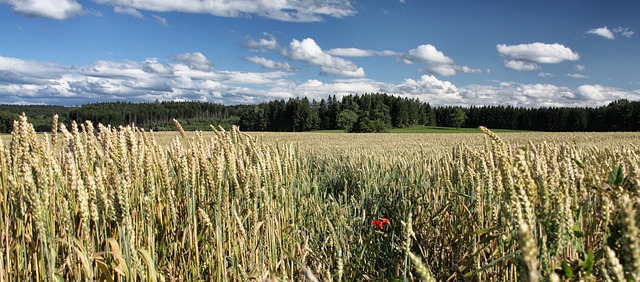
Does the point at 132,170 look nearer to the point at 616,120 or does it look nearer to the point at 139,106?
the point at 616,120

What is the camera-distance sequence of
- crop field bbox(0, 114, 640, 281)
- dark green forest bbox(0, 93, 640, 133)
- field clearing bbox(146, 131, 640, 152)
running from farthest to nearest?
dark green forest bbox(0, 93, 640, 133)
field clearing bbox(146, 131, 640, 152)
crop field bbox(0, 114, 640, 281)

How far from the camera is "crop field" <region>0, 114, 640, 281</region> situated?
159 centimetres

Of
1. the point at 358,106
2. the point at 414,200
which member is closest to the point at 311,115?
the point at 358,106

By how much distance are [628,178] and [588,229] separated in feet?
1.15

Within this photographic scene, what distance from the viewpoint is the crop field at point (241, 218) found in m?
1.59

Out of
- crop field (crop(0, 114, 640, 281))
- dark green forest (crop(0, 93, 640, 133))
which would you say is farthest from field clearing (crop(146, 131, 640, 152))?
dark green forest (crop(0, 93, 640, 133))

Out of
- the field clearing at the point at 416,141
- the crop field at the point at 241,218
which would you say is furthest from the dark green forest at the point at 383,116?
the crop field at the point at 241,218

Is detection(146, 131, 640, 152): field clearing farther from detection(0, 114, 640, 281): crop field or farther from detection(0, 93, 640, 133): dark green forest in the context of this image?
detection(0, 93, 640, 133): dark green forest

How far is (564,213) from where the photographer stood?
158 cm

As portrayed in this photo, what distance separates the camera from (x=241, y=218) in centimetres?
308

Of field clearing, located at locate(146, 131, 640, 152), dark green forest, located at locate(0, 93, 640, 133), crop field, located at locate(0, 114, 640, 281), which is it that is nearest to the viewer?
crop field, located at locate(0, 114, 640, 281)

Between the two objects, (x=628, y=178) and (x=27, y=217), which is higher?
(x=628, y=178)

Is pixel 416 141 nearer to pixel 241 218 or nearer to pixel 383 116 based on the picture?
pixel 241 218

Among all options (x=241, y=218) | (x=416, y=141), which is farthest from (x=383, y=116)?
(x=241, y=218)
